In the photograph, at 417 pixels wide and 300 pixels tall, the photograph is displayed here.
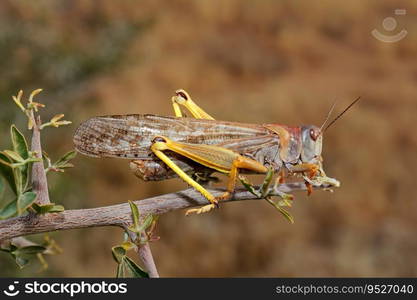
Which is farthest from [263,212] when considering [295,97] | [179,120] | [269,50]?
[179,120]

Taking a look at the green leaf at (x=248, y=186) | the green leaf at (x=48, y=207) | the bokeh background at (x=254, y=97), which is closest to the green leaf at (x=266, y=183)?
the green leaf at (x=248, y=186)

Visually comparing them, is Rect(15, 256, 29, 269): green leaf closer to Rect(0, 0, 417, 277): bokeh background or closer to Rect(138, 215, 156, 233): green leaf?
Rect(138, 215, 156, 233): green leaf

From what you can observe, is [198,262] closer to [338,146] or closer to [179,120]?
[338,146]

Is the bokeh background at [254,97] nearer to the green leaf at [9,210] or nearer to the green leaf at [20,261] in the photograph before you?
the green leaf at [20,261]

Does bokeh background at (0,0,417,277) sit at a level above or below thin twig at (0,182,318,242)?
above

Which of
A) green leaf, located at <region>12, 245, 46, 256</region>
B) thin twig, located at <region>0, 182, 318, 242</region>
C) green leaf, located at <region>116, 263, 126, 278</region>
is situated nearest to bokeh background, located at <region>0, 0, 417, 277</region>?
green leaf, located at <region>12, 245, 46, 256</region>

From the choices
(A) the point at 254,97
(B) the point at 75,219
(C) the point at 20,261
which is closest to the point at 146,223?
(B) the point at 75,219
